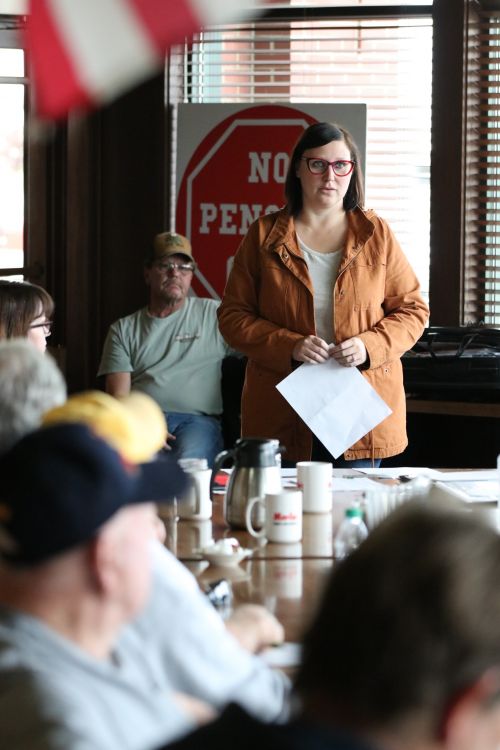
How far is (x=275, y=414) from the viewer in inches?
130

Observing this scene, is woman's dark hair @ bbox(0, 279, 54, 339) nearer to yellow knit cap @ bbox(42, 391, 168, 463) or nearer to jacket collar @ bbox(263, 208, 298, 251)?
jacket collar @ bbox(263, 208, 298, 251)

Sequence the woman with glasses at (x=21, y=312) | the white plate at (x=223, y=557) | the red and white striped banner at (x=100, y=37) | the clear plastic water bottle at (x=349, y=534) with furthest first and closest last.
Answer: the woman with glasses at (x=21, y=312) → the clear plastic water bottle at (x=349, y=534) → the white plate at (x=223, y=557) → the red and white striped banner at (x=100, y=37)

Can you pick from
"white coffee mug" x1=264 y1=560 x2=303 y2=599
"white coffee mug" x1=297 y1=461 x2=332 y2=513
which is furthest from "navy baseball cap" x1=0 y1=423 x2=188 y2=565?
"white coffee mug" x1=297 y1=461 x2=332 y2=513

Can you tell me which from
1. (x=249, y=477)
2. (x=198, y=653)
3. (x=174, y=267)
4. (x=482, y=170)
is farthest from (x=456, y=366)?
(x=198, y=653)

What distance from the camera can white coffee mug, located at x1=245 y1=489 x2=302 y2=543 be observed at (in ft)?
7.63

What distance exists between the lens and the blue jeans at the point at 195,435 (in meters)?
4.43

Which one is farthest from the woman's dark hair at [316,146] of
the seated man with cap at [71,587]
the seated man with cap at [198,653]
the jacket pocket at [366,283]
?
the seated man with cap at [71,587]

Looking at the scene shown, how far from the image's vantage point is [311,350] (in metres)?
3.11

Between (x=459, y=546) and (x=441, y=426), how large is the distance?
3.59m

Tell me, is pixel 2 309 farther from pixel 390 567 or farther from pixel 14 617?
pixel 390 567

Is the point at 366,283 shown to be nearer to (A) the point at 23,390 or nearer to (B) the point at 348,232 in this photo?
(B) the point at 348,232

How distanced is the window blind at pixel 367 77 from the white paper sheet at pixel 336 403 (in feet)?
6.33

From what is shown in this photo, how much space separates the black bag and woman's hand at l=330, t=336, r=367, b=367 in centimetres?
109

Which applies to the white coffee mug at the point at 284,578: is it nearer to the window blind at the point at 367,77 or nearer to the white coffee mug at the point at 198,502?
the white coffee mug at the point at 198,502
